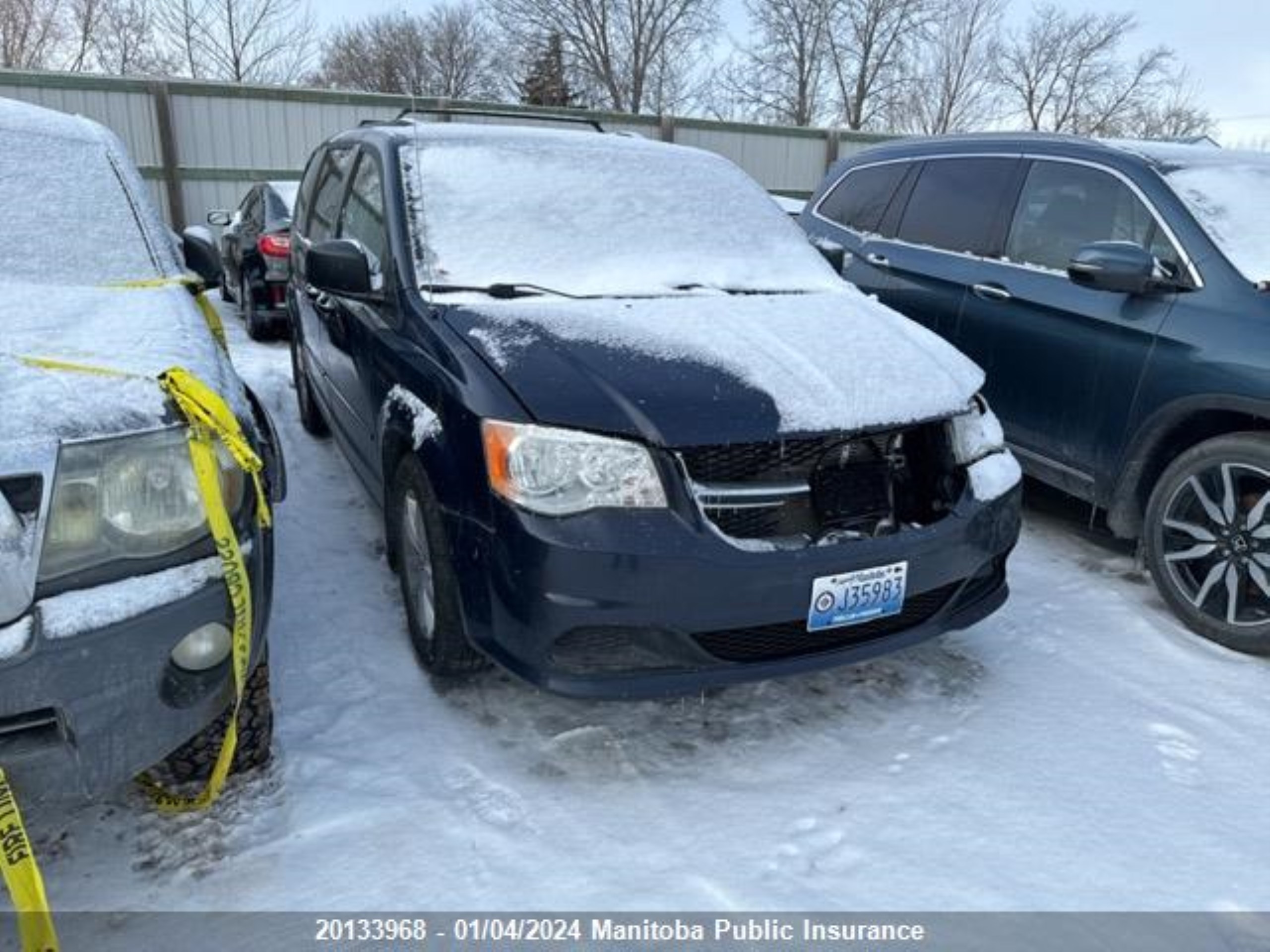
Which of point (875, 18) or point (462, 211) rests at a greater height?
point (875, 18)

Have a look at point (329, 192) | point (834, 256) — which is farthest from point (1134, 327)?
point (329, 192)

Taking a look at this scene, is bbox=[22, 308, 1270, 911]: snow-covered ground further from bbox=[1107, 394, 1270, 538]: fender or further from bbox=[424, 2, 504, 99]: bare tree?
bbox=[424, 2, 504, 99]: bare tree

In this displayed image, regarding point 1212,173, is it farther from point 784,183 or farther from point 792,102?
point 792,102

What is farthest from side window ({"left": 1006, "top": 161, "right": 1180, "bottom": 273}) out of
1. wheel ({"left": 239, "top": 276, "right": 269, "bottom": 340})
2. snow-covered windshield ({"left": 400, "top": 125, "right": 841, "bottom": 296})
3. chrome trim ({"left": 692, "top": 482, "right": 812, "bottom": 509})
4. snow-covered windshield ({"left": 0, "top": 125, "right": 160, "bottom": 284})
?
wheel ({"left": 239, "top": 276, "right": 269, "bottom": 340})

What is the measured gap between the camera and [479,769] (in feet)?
8.03

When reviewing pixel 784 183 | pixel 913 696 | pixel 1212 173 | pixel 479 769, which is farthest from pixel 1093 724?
pixel 784 183

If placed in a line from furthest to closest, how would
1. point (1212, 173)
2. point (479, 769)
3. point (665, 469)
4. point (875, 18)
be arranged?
point (875, 18) → point (1212, 173) → point (479, 769) → point (665, 469)

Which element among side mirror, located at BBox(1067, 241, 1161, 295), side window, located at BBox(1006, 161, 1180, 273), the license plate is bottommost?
the license plate

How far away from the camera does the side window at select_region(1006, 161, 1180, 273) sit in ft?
12.0

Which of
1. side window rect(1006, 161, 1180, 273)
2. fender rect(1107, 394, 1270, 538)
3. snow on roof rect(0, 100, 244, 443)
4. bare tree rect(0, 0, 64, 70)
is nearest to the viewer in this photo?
snow on roof rect(0, 100, 244, 443)

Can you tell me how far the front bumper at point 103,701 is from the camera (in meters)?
1.66

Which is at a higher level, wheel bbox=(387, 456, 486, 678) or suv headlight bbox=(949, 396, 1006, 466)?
suv headlight bbox=(949, 396, 1006, 466)

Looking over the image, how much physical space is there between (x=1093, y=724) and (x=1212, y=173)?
2375mm

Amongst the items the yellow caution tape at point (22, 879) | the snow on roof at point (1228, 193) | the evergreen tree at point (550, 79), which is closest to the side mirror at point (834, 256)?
the snow on roof at point (1228, 193)
